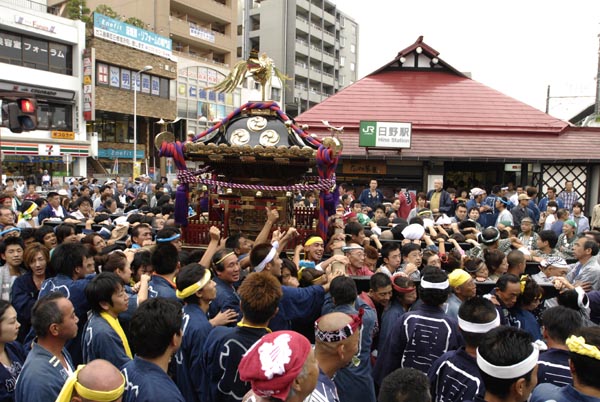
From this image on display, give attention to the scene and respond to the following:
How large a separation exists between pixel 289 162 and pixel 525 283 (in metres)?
3.65

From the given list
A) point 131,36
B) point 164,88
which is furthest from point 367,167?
point 164,88

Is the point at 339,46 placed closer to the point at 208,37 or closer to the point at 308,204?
the point at 208,37

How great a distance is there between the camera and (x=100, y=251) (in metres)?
5.32

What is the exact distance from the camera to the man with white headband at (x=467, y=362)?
2676mm

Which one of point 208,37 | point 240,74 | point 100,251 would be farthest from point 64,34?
point 100,251

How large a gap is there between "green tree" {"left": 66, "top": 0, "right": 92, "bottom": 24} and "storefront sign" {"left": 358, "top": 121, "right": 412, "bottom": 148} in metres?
19.9

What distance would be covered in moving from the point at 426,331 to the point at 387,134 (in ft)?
41.1

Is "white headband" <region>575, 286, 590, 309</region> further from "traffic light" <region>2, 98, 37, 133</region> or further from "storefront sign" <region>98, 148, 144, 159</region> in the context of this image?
"storefront sign" <region>98, 148, 144, 159</region>

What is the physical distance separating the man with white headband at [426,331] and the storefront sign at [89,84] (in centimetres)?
2599

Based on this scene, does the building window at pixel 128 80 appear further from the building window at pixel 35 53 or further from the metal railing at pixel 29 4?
the metal railing at pixel 29 4

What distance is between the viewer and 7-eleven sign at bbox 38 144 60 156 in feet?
77.9

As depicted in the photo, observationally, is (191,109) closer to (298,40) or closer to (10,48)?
(10,48)

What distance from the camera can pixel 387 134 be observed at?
1517cm

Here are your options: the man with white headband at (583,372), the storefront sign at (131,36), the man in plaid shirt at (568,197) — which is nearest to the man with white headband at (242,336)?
the man with white headband at (583,372)
